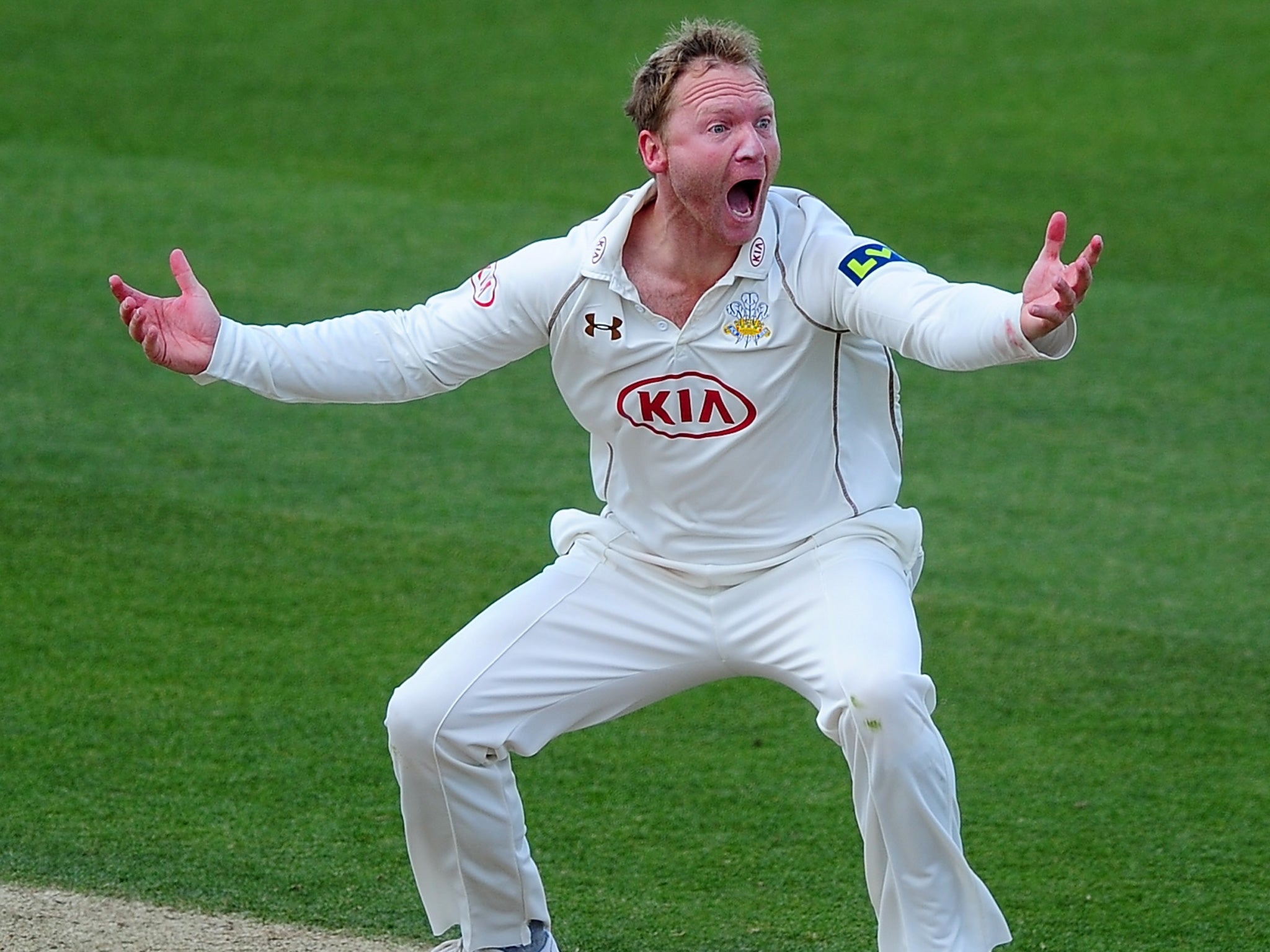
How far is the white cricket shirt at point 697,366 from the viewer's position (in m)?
4.08

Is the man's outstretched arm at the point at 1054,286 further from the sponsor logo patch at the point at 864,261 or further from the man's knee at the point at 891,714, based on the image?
the man's knee at the point at 891,714

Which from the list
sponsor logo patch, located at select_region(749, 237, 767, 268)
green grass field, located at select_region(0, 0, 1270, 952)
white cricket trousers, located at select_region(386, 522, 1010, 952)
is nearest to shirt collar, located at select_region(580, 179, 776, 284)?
sponsor logo patch, located at select_region(749, 237, 767, 268)

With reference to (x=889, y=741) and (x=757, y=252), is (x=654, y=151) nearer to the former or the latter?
(x=757, y=252)

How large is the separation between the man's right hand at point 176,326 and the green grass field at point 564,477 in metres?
1.38

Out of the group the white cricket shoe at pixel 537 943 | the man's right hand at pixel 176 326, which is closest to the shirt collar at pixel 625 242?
the man's right hand at pixel 176 326

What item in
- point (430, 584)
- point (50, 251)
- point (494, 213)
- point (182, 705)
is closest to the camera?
point (182, 705)

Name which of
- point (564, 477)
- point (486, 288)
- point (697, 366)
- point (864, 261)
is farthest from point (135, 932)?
point (564, 477)

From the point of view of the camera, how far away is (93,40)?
14.2 meters

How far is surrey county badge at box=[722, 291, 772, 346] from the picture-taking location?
4078 mm

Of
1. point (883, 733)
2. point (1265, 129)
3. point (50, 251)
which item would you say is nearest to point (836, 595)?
point (883, 733)

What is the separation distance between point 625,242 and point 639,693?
1009 millimetres

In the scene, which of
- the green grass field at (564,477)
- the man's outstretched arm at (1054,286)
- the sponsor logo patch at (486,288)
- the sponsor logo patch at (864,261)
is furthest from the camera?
the green grass field at (564,477)

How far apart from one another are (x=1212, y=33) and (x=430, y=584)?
9710 mm

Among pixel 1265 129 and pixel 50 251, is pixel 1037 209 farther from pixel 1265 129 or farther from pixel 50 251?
pixel 50 251
